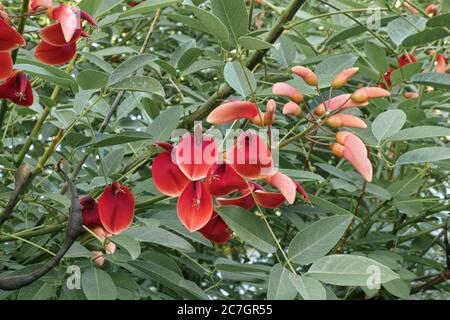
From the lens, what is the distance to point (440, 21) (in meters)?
0.90

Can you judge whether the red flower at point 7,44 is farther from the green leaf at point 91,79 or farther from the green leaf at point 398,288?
the green leaf at point 398,288

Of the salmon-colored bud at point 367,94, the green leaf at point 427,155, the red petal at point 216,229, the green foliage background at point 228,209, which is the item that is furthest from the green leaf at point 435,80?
the red petal at point 216,229

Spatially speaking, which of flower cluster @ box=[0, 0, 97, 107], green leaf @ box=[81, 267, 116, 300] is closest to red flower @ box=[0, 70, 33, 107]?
flower cluster @ box=[0, 0, 97, 107]

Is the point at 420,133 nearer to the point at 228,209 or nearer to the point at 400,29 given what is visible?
→ the point at 228,209

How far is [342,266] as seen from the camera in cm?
61

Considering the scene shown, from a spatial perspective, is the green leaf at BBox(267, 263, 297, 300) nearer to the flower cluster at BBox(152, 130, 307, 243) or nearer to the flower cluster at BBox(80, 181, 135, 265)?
the flower cluster at BBox(152, 130, 307, 243)

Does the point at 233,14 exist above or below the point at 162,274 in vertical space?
above

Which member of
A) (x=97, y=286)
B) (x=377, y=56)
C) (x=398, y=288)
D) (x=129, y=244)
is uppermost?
(x=377, y=56)

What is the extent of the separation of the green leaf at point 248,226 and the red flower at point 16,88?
0.79 feet

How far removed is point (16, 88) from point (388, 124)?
40cm

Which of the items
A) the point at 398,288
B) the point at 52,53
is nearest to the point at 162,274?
the point at 52,53

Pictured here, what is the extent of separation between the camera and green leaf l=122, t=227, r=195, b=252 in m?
0.73
